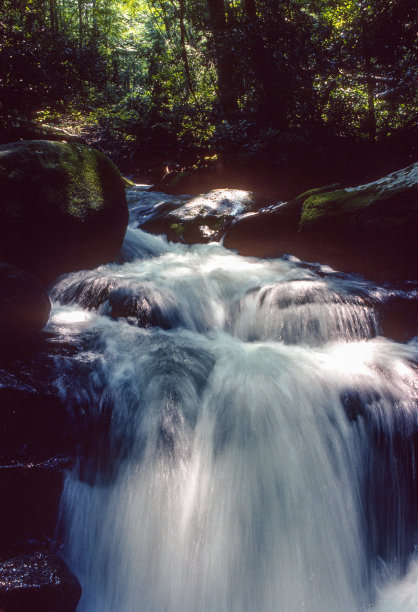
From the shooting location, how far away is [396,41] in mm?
8219

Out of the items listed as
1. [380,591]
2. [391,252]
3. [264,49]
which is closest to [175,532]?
[380,591]

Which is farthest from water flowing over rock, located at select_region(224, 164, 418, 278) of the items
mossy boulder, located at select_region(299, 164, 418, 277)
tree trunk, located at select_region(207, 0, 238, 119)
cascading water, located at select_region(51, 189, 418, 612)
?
tree trunk, located at select_region(207, 0, 238, 119)

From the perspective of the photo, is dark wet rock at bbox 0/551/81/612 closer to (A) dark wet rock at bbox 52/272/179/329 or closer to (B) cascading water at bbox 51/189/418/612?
(B) cascading water at bbox 51/189/418/612

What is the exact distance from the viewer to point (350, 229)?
5578 mm

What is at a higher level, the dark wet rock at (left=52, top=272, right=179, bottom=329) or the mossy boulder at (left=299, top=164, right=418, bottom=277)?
the mossy boulder at (left=299, top=164, right=418, bottom=277)

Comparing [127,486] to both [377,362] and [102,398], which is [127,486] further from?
[377,362]

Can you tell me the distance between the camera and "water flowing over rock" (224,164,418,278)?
510 centimetres

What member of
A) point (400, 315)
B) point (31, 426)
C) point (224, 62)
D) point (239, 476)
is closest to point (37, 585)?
point (31, 426)

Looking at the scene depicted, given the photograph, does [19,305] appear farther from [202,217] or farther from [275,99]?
[275,99]

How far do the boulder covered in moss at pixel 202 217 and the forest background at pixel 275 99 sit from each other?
2.14 metres

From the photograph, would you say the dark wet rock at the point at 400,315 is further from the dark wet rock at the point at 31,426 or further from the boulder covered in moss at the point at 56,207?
the boulder covered in moss at the point at 56,207

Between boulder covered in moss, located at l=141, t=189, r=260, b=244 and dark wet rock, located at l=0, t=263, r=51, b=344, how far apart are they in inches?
168

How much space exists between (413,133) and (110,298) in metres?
8.88

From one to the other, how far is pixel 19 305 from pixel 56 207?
2.23 m
